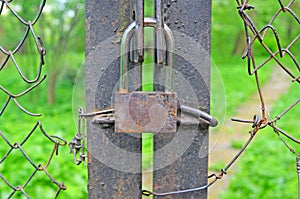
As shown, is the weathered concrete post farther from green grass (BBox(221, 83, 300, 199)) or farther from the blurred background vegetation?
green grass (BBox(221, 83, 300, 199))

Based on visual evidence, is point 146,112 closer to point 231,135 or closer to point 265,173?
point 265,173

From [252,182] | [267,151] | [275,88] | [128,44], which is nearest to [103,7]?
[128,44]

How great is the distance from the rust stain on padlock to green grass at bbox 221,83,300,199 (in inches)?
66.5

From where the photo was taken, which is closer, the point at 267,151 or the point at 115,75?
the point at 115,75

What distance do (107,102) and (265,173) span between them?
6.81 ft

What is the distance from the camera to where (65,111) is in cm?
456

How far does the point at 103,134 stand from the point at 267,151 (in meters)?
2.65

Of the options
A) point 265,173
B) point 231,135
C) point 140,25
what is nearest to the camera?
point 140,25

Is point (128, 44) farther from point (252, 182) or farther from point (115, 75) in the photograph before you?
point (252, 182)

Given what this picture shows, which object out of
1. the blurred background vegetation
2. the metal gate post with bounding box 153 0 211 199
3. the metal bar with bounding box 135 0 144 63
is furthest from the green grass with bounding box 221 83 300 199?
the metal bar with bounding box 135 0 144 63

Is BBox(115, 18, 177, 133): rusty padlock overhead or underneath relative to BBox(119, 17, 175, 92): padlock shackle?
underneath

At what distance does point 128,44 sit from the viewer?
1.41 feet

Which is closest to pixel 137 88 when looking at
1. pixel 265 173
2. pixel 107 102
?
pixel 107 102

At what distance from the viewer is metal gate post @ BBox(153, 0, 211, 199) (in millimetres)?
449
